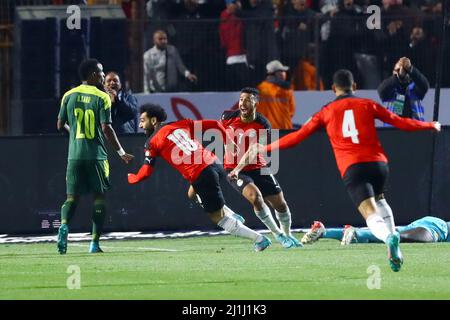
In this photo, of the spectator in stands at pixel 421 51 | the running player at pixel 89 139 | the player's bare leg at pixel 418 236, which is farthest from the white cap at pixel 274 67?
the running player at pixel 89 139

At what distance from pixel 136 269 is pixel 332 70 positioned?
9.89 m

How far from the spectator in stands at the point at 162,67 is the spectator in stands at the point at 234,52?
0.65 metres

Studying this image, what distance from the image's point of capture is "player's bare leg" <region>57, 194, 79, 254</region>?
16.4m

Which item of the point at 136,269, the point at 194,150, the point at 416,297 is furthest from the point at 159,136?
the point at 416,297

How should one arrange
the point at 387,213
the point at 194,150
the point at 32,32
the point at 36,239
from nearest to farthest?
the point at 387,213 → the point at 194,150 → the point at 36,239 → the point at 32,32

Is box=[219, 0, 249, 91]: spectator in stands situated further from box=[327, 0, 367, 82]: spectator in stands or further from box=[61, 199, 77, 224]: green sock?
box=[61, 199, 77, 224]: green sock

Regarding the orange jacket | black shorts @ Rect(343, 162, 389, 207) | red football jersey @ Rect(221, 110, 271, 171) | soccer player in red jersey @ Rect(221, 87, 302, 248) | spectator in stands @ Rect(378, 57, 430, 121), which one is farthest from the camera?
the orange jacket

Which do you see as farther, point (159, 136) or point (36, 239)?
point (36, 239)

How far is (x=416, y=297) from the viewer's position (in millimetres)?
11445

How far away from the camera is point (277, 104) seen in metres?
22.8

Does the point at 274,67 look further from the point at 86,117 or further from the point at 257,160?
the point at 86,117

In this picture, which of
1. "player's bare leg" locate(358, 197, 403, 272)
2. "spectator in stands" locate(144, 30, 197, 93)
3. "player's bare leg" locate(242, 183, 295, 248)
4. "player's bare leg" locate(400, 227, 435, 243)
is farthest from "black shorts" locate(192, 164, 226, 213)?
"spectator in stands" locate(144, 30, 197, 93)

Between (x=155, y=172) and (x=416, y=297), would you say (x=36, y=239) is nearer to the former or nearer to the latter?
(x=155, y=172)

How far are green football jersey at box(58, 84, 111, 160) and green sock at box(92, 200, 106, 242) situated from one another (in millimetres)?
543
